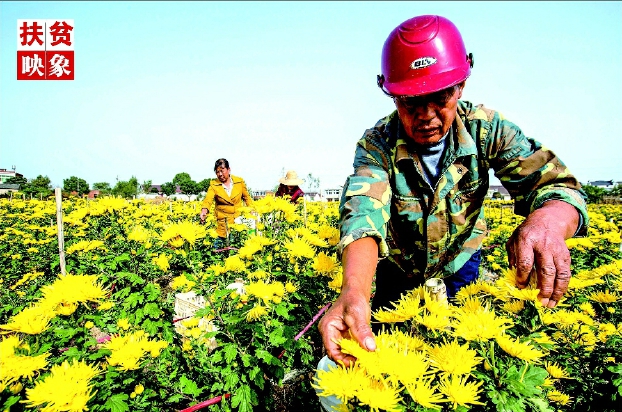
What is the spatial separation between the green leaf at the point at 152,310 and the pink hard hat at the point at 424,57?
197cm

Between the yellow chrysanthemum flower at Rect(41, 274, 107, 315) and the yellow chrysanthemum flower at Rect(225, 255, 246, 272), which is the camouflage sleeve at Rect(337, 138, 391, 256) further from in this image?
the yellow chrysanthemum flower at Rect(225, 255, 246, 272)

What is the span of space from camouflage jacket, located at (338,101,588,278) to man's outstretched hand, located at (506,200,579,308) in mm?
356

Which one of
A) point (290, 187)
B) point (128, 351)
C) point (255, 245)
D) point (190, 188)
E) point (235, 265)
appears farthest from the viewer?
point (190, 188)

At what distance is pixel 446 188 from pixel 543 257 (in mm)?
880

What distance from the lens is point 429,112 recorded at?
161 centimetres

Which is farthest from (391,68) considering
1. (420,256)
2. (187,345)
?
(187,345)

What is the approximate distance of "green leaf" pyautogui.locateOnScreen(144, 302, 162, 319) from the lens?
2338 mm

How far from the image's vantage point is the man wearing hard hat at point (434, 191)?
113 centimetres

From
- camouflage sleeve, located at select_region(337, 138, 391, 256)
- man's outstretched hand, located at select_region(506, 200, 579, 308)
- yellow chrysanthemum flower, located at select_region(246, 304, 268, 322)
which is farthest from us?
yellow chrysanthemum flower, located at select_region(246, 304, 268, 322)

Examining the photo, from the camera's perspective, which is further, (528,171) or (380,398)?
(528,171)

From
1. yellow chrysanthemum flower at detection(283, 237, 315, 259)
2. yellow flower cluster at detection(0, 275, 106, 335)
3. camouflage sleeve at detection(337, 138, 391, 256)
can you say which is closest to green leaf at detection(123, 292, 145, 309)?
yellow flower cluster at detection(0, 275, 106, 335)

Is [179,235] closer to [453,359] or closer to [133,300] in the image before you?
[133,300]

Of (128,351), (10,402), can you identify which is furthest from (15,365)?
(128,351)

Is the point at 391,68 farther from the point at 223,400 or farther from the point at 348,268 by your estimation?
the point at 223,400
